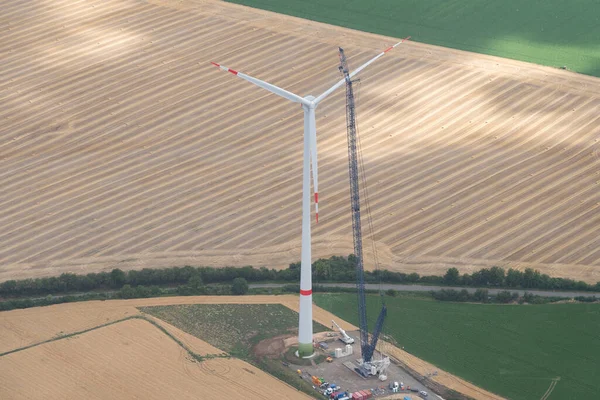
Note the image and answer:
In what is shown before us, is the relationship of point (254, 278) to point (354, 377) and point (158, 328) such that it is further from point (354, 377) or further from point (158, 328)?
point (354, 377)

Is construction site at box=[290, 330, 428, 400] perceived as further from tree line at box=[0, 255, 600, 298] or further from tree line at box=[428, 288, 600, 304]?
tree line at box=[0, 255, 600, 298]

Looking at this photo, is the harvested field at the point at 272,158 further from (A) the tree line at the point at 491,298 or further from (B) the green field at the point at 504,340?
(B) the green field at the point at 504,340

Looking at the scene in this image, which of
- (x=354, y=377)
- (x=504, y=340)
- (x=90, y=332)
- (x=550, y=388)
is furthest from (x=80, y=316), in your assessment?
(x=550, y=388)

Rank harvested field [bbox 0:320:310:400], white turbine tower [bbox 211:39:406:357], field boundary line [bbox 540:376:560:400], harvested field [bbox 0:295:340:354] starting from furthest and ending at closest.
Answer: harvested field [bbox 0:295:340:354] → field boundary line [bbox 540:376:560:400] → harvested field [bbox 0:320:310:400] → white turbine tower [bbox 211:39:406:357]

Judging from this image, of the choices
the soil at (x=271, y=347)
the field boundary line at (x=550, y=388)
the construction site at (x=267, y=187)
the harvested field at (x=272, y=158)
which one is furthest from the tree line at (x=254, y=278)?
the field boundary line at (x=550, y=388)

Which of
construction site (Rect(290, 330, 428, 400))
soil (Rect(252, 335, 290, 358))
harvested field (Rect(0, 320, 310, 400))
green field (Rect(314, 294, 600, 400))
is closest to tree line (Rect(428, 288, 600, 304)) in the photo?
green field (Rect(314, 294, 600, 400))

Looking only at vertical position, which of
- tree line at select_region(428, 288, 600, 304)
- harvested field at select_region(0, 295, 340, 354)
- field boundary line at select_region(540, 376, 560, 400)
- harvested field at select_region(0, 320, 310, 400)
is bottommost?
field boundary line at select_region(540, 376, 560, 400)
